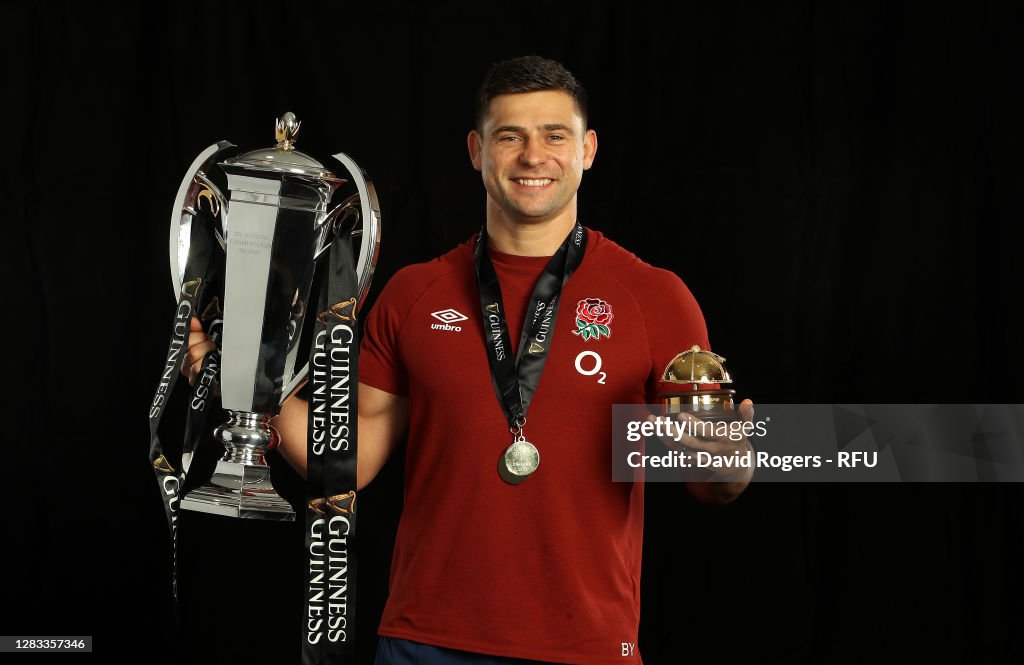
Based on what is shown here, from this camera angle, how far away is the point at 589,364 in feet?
7.17

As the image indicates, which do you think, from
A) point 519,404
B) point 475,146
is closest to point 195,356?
point 519,404

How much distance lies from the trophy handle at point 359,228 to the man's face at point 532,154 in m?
0.29

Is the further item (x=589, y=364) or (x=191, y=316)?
(x=589, y=364)

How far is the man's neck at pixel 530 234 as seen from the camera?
2.32 metres

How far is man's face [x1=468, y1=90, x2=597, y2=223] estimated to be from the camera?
223cm

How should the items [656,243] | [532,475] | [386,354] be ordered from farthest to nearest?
[656,243]
[386,354]
[532,475]

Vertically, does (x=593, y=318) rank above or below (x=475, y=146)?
below

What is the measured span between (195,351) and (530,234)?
2.34ft

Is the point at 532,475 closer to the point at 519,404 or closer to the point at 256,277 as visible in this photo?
the point at 519,404

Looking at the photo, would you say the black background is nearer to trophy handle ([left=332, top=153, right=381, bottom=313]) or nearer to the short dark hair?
the short dark hair

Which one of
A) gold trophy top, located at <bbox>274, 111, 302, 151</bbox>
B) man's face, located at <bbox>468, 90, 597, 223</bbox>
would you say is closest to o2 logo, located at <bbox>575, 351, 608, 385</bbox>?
man's face, located at <bbox>468, 90, 597, 223</bbox>

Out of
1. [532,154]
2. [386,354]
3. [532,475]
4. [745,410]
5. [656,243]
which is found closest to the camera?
[745,410]

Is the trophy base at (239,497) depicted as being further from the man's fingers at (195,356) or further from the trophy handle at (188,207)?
the trophy handle at (188,207)

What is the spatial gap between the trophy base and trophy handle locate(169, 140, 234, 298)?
1.14ft
